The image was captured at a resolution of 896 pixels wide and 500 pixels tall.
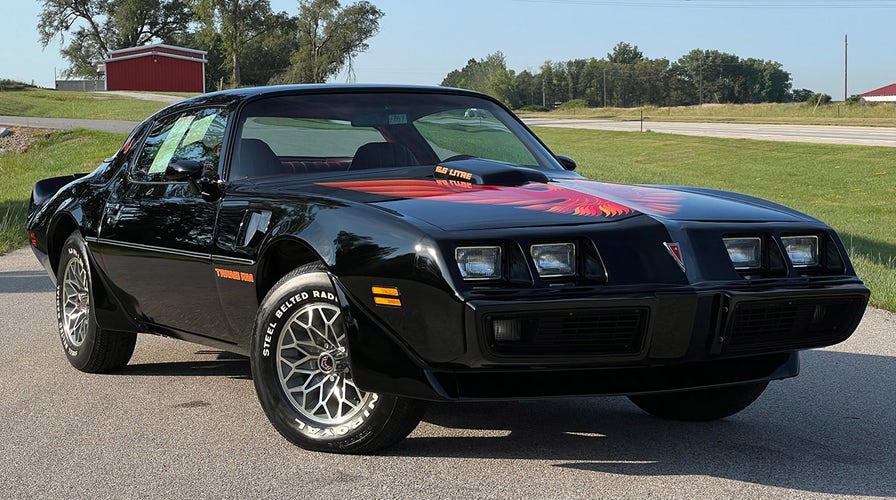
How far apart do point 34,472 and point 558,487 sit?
6.16ft

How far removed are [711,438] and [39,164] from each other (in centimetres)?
2431

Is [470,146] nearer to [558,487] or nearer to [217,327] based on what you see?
[217,327]

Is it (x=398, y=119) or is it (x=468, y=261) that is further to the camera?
(x=398, y=119)

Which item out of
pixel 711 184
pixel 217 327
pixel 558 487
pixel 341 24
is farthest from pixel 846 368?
pixel 341 24

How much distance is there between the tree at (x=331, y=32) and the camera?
88.1m

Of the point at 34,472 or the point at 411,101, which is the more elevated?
the point at 411,101

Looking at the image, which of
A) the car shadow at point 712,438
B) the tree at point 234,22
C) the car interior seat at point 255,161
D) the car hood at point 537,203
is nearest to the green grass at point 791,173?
the car shadow at point 712,438

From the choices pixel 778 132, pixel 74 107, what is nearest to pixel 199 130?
pixel 778 132

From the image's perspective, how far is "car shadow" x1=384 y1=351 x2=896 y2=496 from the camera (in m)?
4.08

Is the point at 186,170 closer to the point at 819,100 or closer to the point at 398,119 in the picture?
the point at 398,119

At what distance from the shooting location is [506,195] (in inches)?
173

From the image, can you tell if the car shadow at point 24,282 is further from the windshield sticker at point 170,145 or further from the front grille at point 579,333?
the front grille at point 579,333

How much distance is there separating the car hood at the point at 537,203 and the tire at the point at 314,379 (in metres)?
0.42

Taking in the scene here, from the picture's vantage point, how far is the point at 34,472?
4.12 metres
